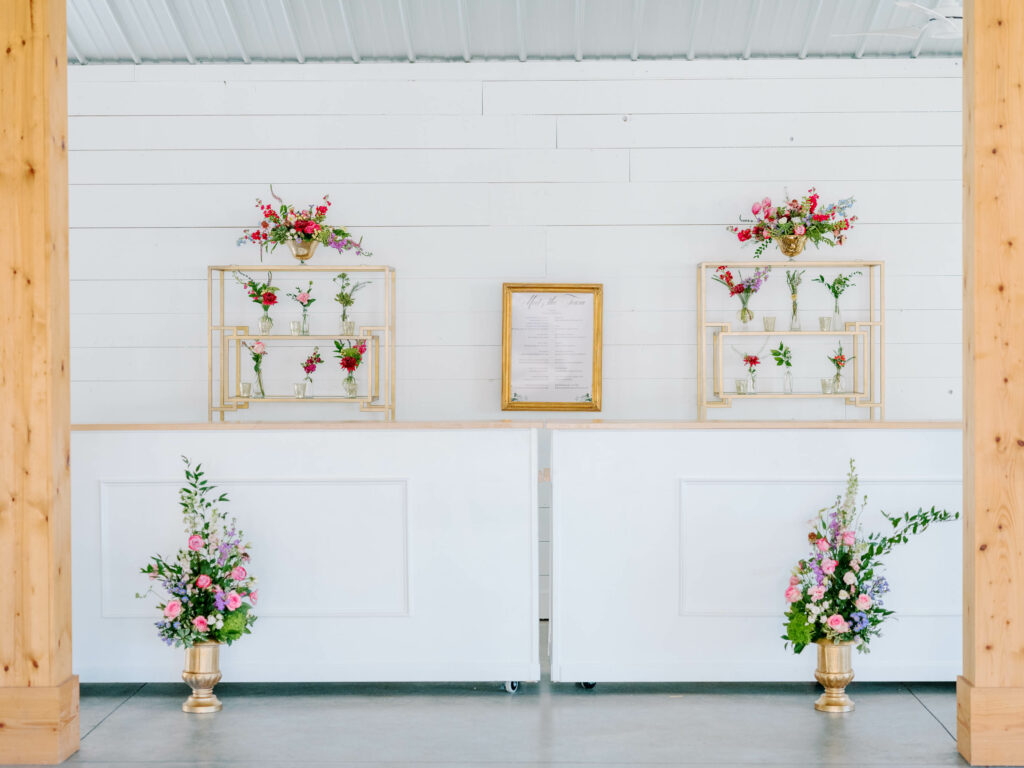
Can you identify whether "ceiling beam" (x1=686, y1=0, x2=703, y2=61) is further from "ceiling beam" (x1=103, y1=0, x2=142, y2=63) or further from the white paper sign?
"ceiling beam" (x1=103, y1=0, x2=142, y2=63)

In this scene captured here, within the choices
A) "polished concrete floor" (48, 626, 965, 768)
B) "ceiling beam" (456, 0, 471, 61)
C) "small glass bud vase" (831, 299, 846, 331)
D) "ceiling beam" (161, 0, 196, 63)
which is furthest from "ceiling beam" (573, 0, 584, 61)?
"polished concrete floor" (48, 626, 965, 768)

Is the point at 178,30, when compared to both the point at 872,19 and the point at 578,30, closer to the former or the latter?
the point at 578,30

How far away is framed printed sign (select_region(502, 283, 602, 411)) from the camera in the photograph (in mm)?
5121

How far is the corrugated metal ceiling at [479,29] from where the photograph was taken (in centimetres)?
497

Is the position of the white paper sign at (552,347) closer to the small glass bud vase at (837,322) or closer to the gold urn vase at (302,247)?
the gold urn vase at (302,247)

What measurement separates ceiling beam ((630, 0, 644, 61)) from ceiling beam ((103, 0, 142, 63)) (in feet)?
8.03

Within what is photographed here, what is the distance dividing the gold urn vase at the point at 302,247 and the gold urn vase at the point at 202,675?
2042 millimetres

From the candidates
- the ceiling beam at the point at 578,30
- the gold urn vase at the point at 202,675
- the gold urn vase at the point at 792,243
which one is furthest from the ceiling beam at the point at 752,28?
the gold urn vase at the point at 202,675

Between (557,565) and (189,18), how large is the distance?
10.5 ft

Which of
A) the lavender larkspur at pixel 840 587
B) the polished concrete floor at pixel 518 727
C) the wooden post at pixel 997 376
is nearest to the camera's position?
the wooden post at pixel 997 376

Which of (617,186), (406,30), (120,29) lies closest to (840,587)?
(617,186)

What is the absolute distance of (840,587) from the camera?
3.62m

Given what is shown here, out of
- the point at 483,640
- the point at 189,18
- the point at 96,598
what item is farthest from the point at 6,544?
the point at 189,18

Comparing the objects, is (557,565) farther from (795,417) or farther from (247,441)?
(795,417)
